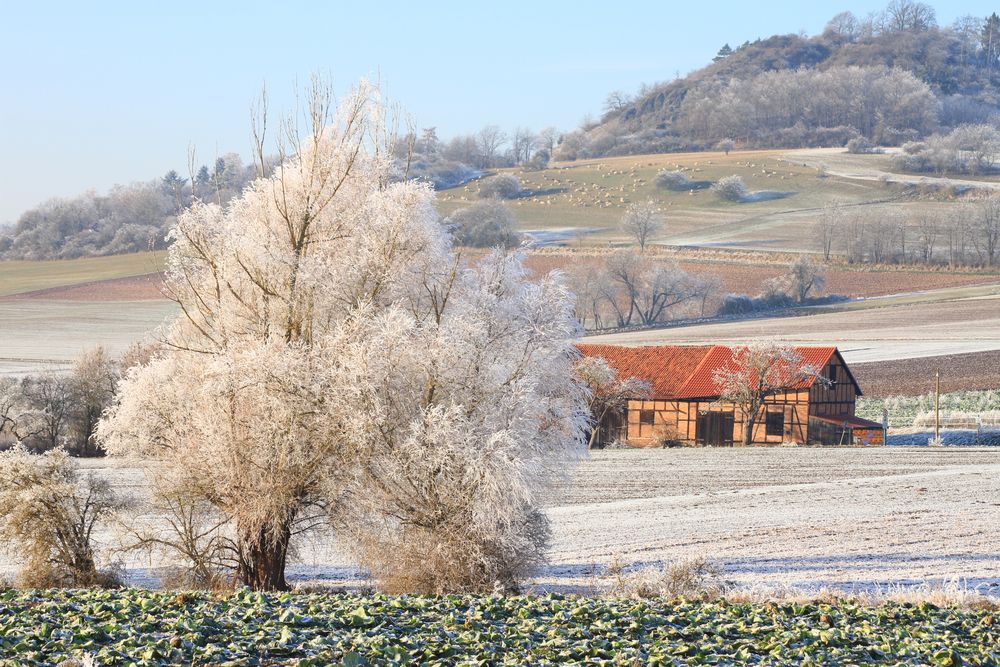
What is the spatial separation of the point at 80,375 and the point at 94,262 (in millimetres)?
73558

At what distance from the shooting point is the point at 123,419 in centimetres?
2084

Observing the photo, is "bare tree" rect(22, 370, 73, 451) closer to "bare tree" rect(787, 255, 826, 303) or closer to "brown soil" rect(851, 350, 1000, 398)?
"brown soil" rect(851, 350, 1000, 398)

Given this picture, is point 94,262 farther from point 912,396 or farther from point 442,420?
point 442,420

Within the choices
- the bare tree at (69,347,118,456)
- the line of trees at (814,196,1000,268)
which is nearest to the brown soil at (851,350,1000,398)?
the bare tree at (69,347,118,456)

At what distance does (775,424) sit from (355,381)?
38.8 metres

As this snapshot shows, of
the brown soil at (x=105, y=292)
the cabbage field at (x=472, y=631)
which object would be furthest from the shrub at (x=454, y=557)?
the brown soil at (x=105, y=292)

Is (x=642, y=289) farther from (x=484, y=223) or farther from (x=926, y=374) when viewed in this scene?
(x=926, y=374)

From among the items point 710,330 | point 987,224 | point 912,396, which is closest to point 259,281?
point 912,396

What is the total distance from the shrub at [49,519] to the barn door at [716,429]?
125ft

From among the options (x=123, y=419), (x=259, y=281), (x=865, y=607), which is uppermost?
(x=259, y=281)

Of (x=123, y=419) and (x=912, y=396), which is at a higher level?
(x=123, y=419)

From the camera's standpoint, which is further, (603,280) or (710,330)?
(603,280)

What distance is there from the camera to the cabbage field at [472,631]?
1099 centimetres

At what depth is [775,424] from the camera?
54.8 meters
